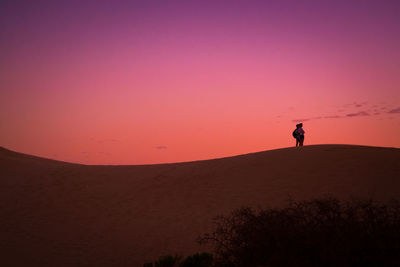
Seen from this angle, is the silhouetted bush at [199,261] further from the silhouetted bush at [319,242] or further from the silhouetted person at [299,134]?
the silhouetted person at [299,134]

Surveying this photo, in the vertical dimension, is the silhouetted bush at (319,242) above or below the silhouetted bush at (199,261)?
above

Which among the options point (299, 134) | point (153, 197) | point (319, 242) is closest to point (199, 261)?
point (319, 242)

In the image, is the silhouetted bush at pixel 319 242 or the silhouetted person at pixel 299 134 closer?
the silhouetted bush at pixel 319 242

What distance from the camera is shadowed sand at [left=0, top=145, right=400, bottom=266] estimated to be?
38.7 feet

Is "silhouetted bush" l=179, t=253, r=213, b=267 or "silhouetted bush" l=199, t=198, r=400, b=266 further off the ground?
"silhouetted bush" l=199, t=198, r=400, b=266

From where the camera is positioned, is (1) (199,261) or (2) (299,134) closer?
(1) (199,261)

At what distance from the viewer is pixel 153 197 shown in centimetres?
1612

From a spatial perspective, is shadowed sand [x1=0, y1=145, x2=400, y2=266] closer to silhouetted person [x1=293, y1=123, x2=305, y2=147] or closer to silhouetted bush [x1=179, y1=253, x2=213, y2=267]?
silhouetted person [x1=293, y1=123, x2=305, y2=147]

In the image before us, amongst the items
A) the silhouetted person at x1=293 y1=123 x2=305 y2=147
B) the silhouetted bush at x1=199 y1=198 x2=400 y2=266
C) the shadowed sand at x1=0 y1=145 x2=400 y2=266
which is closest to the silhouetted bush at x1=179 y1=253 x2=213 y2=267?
the silhouetted bush at x1=199 y1=198 x2=400 y2=266

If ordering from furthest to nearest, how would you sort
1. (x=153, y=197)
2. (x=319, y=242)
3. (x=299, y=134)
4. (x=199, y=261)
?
(x=299, y=134)
(x=153, y=197)
(x=199, y=261)
(x=319, y=242)

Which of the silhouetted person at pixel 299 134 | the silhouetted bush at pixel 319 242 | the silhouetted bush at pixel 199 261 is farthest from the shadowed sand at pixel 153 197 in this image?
the silhouetted bush at pixel 319 242

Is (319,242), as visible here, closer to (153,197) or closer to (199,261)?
(199,261)

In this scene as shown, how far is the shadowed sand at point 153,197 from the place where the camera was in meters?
11.8

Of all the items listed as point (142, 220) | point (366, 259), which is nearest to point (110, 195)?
A: point (142, 220)
